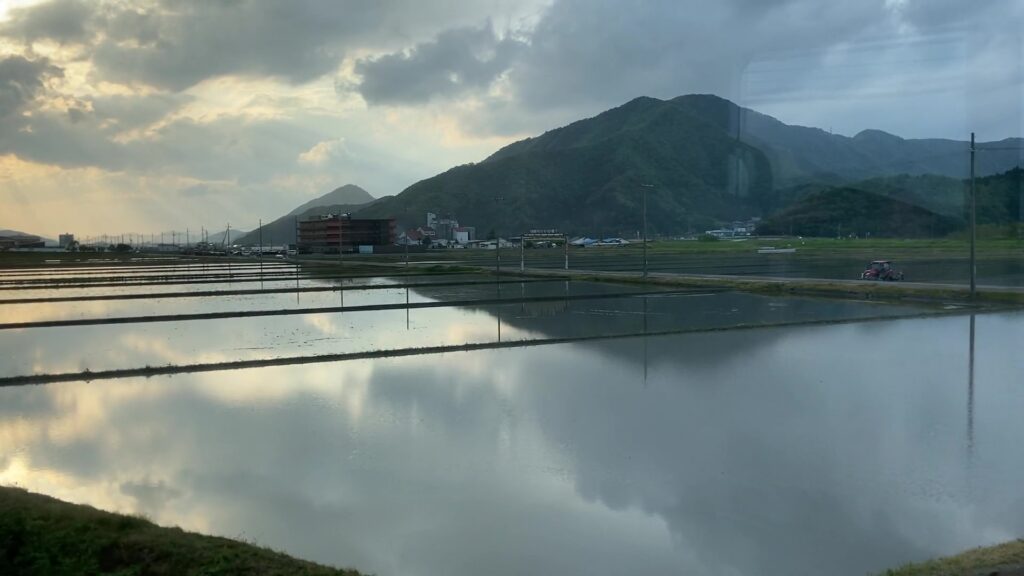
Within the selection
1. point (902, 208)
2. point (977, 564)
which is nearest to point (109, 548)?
point (977, 564)

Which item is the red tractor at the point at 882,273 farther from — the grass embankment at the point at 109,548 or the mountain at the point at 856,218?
the mountain at the point at 856,218

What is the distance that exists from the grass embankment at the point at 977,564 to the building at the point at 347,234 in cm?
8230

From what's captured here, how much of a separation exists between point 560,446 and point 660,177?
12260 centimetres

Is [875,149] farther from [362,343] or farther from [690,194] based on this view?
[362,343]

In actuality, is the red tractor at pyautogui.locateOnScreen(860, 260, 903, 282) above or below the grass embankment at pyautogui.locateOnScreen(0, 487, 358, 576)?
above

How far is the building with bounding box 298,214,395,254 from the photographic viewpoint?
86438 mm

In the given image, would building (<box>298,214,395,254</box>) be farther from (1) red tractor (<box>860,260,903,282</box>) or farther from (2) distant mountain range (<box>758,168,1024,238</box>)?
(1) red tractor (<box>860,260,903,282</box>)

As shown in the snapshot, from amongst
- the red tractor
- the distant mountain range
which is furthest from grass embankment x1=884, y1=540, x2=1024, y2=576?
the distant mountain range

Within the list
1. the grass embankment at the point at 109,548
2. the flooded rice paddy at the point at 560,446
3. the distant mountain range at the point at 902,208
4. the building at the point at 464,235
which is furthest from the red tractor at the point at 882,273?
the building at the point at 464,235

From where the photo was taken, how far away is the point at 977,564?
4109mm

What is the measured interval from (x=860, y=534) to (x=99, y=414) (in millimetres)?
7958

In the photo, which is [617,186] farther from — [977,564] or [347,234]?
[977,564]

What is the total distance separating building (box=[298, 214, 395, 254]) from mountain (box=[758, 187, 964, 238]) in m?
45.2

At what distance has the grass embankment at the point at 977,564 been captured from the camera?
401 centimetres
